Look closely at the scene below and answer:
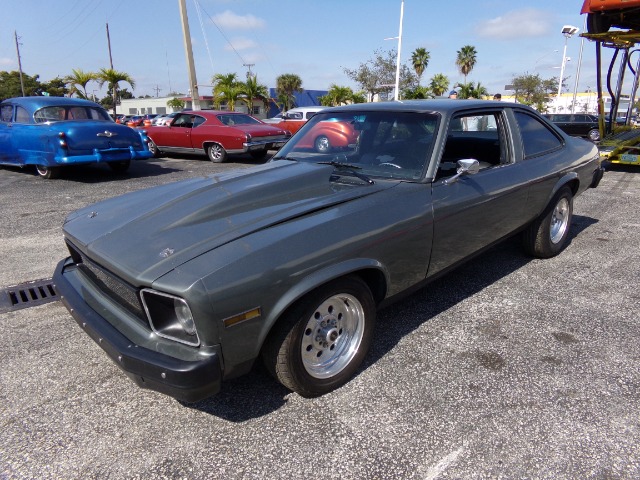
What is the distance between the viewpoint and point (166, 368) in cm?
180

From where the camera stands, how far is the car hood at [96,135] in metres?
8.13

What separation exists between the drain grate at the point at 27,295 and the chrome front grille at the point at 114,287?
113cm

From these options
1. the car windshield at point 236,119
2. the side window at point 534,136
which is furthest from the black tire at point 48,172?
the side window at point 534,136

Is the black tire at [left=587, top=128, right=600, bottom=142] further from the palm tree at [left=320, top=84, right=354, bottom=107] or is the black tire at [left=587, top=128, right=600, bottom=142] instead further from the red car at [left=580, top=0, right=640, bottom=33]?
the palm tree at [left=320, top=84, right=354, bottom=107]

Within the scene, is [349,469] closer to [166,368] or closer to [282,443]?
[282,443]

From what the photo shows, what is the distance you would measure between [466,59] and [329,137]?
5127 centimetres

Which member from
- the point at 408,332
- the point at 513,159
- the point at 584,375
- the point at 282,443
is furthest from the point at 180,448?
the point at 513,159

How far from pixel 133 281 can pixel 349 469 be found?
1.26m

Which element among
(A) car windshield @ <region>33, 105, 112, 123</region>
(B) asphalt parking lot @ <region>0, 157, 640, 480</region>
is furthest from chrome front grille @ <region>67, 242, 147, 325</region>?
(A) car windshield @ <region>33, 105, 112, 123</region>

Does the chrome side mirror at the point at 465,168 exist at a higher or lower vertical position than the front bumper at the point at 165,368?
higher

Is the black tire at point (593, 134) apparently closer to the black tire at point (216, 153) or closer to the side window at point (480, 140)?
the black tire at point (216, 153)

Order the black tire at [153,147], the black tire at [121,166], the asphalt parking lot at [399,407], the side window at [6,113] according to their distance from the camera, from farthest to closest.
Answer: the black tire at [153,147] < the black tire at [121,166] < the side window at [6,113] < the asphalt parking lot at [399,407]

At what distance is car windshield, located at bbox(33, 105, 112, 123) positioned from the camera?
8484 millimetres

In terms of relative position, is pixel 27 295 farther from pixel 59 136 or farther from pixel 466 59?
pixel 466 59
